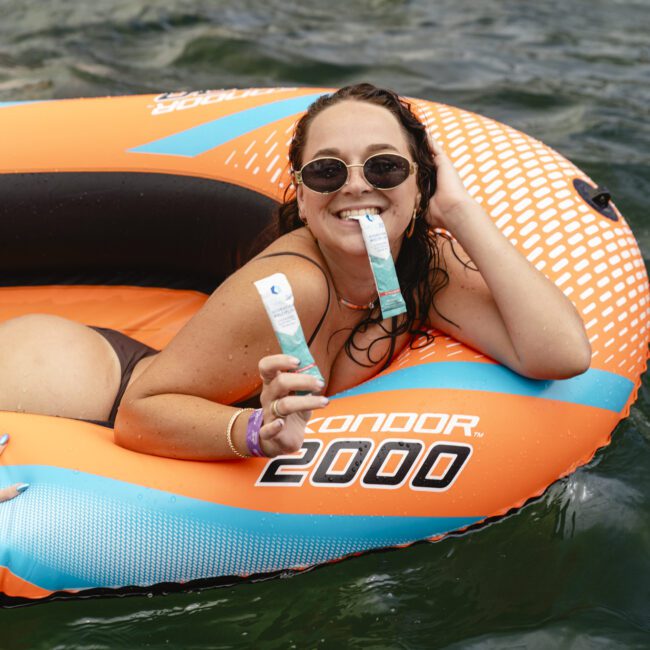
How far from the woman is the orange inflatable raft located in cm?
10

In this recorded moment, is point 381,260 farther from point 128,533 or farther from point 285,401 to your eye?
point 128,533

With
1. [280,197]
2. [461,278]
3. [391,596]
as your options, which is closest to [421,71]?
[280,197]

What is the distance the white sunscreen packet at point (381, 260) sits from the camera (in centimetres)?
214

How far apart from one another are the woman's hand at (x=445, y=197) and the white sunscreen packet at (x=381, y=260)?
0.25 metres

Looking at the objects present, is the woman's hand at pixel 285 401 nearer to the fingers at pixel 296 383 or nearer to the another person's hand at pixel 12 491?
the fingers at pixel 296 383

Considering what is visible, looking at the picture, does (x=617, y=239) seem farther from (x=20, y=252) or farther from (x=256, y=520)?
(x=20, y=252)

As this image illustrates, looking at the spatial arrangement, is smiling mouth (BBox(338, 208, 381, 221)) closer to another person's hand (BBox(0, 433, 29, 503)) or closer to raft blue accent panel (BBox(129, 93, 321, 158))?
another person's hand (BBox(0, 433, 29, 503))

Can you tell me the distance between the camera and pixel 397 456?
7.47 feet

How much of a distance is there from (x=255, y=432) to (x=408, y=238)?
687 mm

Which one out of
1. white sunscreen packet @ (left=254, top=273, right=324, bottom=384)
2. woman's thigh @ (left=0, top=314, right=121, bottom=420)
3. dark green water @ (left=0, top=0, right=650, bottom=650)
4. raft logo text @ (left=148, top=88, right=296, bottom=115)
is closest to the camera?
white sunscreen packet @ (left=254, top=273, right=324, bottom=384)

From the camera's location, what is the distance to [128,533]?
2.20 metres

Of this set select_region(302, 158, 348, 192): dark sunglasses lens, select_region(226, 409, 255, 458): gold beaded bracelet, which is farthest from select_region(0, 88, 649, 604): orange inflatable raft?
select_region(302, 158, 348, 192): dark sunglasses lens

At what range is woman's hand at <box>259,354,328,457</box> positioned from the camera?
71.0 inches

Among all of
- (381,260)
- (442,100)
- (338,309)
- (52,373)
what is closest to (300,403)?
(381,260)
